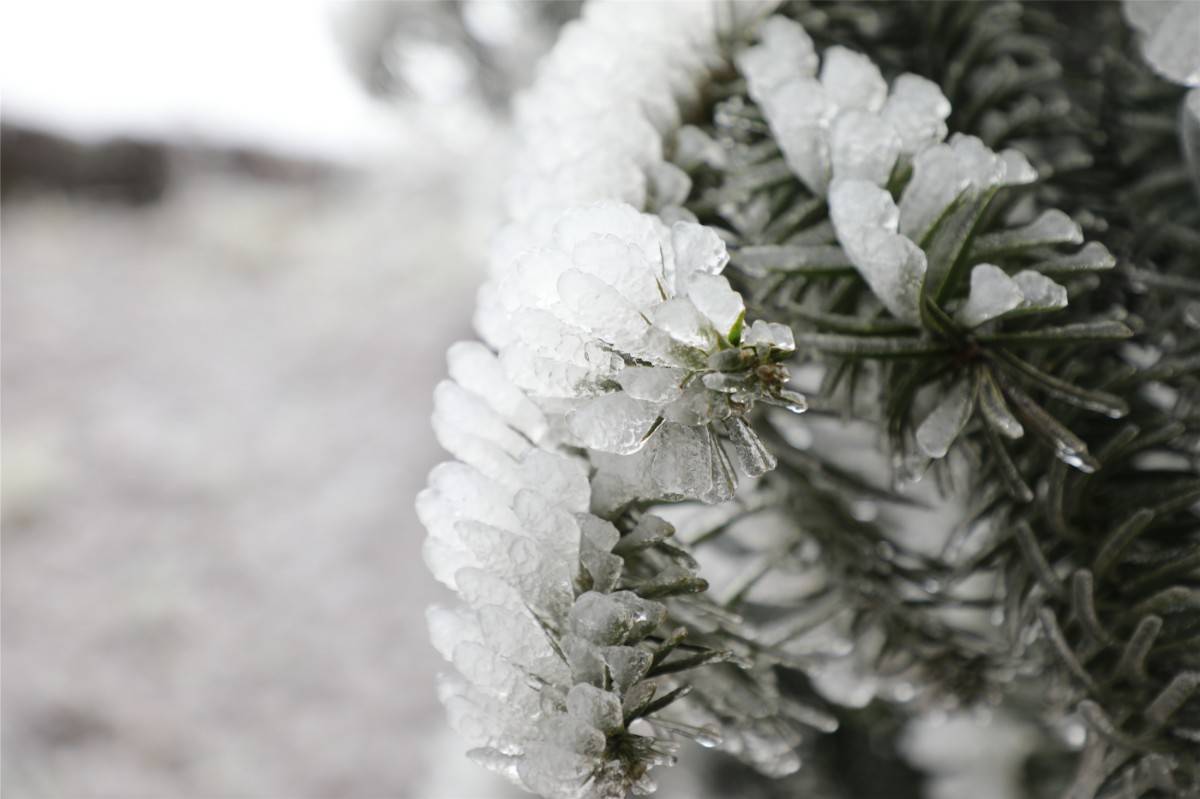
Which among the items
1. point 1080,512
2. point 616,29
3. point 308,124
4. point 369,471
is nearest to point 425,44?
point 616,29

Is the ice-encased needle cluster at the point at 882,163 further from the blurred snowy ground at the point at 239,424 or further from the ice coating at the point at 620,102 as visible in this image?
the blurred snowy ground at the point at 239,424

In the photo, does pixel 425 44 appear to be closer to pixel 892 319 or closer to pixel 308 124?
pixel 892 319

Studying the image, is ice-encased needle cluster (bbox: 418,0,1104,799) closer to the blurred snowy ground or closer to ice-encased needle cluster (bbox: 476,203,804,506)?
ice-encased needle cluster (bbox: 476,203,804,506)

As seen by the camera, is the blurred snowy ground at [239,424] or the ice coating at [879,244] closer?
the ice coating at [879,244]

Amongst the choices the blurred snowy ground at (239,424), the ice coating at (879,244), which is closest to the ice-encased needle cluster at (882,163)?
the ice coating at (879,244)

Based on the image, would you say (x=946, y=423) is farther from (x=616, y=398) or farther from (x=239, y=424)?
(x=239, y=424)

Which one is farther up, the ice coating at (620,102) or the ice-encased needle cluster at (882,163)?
the ice coating at (620,102)

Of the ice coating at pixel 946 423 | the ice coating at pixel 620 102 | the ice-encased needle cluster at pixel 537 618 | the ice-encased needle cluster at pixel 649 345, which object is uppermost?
the ice coating at pixel 620 102

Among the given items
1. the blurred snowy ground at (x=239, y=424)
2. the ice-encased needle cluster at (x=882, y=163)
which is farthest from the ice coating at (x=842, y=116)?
the blurred snowy ground at (x=239, y=424)
